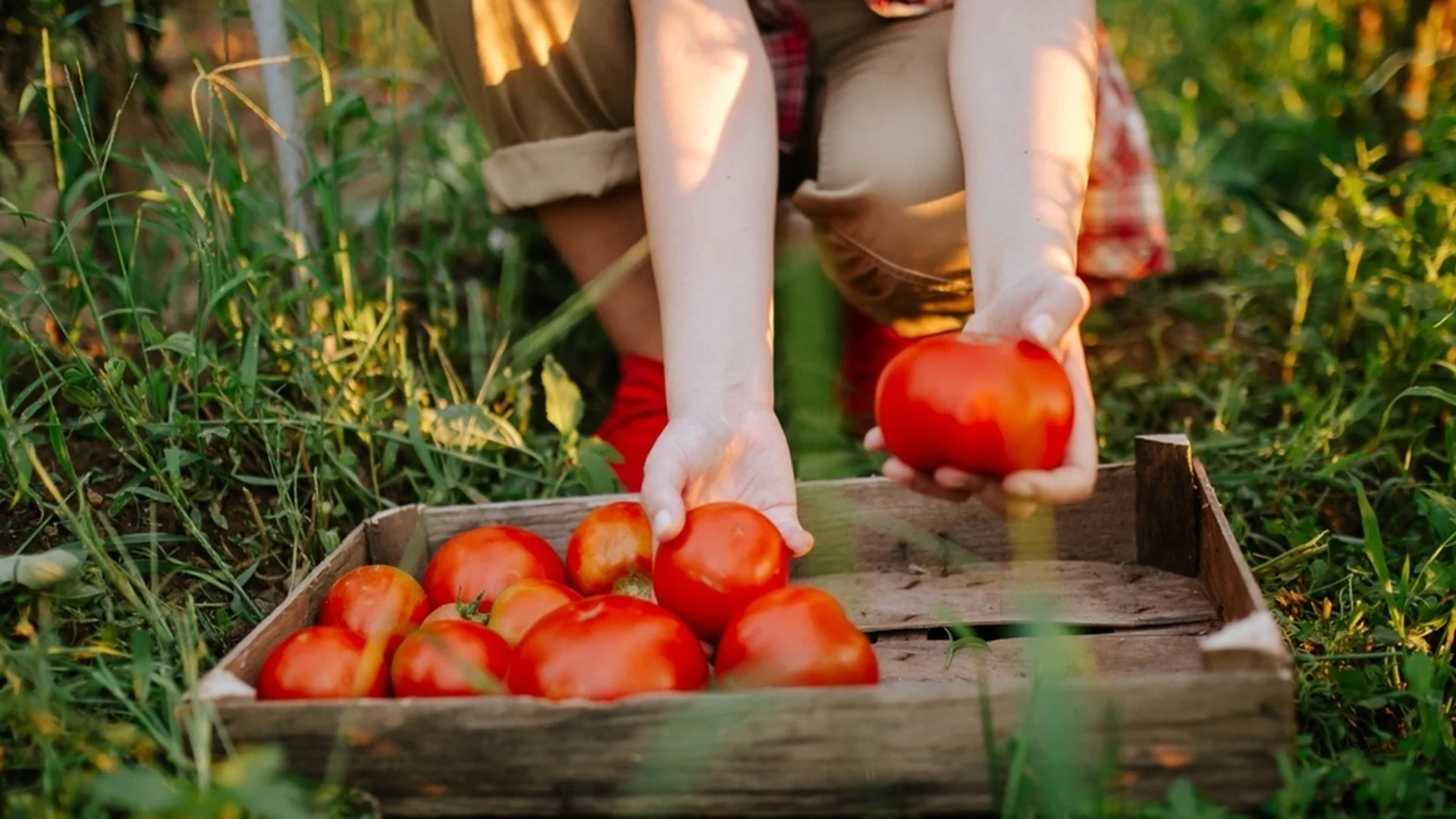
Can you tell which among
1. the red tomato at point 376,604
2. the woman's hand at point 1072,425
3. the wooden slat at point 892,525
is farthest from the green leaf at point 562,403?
the woman's hand at point 1072,425

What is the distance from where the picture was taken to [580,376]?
233cm

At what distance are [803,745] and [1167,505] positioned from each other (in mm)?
713

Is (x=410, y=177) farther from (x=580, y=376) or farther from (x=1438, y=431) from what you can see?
(x=1438, y=431)

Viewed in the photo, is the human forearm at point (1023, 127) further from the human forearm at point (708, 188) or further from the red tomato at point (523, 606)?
the red tomato at point (523, 606)

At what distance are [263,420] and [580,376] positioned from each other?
778mm

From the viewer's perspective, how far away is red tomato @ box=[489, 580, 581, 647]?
133 centimetres

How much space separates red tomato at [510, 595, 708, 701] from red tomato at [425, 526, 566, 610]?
25cm

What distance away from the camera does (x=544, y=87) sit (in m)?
1.89

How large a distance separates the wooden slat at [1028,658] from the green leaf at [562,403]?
2.14ft

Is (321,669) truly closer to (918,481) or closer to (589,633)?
(589,633)

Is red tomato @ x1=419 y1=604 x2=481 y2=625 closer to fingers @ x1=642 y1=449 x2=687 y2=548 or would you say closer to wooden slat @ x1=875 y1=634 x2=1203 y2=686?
fingers @ x1=642 y1=449 x2=687 y2=548

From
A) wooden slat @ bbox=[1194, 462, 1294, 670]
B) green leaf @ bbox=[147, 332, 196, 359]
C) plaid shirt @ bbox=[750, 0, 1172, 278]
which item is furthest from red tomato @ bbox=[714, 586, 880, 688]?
plaid shirt @ bbox=[750, 0, 1172, 278]

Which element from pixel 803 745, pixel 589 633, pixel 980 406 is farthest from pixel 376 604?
pixel 980 406

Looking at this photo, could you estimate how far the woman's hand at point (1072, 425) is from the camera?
3.95ft
